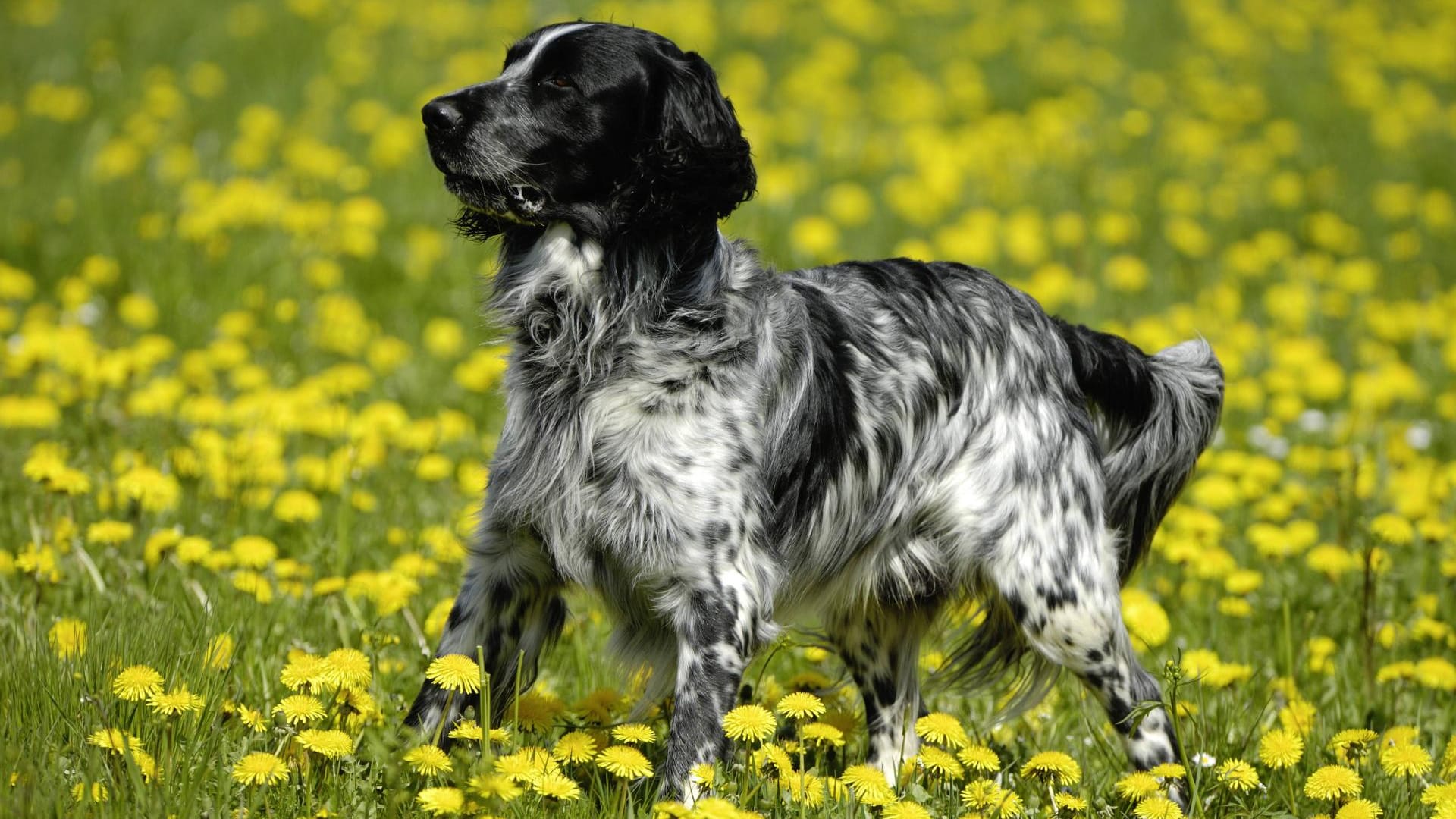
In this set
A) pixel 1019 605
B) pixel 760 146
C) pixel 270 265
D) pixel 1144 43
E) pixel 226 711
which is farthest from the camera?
pixel 1144 43

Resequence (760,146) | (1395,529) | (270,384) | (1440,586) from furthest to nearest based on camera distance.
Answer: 1. (760,146)
2. (270,384)
3. (1440,586)
4. (1395,529)

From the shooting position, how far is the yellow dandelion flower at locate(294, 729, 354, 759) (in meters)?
2.53

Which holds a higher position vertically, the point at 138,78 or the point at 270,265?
the point at 138,78

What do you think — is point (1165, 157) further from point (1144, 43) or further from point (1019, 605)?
point (1019, 605)

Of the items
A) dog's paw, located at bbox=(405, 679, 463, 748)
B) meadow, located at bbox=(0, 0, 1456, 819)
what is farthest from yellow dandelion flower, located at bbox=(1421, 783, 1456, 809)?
dog's paw, located at bbox=(405, 679, 463, 748)

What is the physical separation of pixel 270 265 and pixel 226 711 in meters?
4.24

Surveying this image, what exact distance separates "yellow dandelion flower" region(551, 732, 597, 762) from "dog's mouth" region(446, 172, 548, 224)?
108cm

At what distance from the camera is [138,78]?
870 centimetres

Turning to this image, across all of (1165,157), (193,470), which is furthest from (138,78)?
(1165,157)

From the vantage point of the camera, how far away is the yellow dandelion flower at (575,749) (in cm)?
266

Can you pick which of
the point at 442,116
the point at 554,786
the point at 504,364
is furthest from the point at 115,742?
the point at 504,364

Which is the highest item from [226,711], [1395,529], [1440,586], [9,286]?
[9,286]

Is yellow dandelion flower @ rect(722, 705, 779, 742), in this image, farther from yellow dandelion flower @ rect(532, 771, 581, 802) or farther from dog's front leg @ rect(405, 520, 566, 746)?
dog's front leg @ rect(405, 520, 566, 746)

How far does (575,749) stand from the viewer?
8.75 feet
